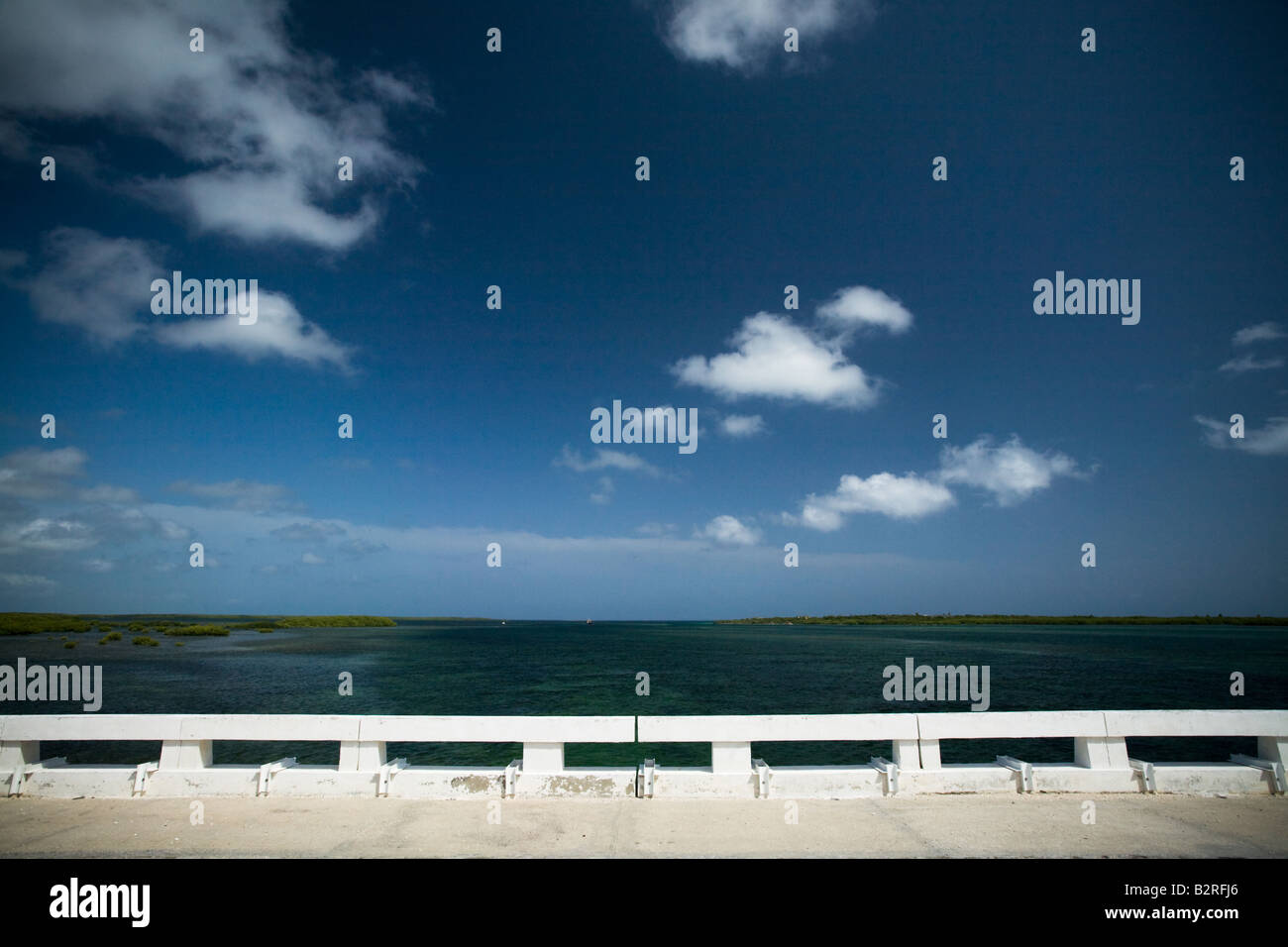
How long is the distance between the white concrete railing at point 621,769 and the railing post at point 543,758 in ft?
0.04

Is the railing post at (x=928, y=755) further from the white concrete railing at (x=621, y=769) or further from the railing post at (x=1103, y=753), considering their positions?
the railing post at (x=1103, y=753)

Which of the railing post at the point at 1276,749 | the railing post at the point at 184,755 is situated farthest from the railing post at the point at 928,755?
the railing post at the point at 184,755

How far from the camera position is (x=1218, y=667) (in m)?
64.8

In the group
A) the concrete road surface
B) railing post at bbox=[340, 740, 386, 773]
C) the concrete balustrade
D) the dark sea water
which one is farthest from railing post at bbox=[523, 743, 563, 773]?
the dark sea water

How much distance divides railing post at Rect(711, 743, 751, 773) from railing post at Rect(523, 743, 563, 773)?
1.71 metres

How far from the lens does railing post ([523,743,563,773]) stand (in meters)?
7.22

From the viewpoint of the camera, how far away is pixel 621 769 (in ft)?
23.6

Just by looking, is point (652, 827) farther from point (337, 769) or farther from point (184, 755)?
point (184, 755)

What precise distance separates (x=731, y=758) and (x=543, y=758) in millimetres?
2053

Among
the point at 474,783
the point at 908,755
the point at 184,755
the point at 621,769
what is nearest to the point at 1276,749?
the point at 908,755

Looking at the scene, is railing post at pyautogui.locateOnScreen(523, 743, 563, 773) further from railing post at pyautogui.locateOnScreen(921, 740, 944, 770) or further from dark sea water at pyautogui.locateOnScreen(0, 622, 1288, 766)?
dark sea water at pyautogui.locateOnScreen(0, 622, 1288, 766)
